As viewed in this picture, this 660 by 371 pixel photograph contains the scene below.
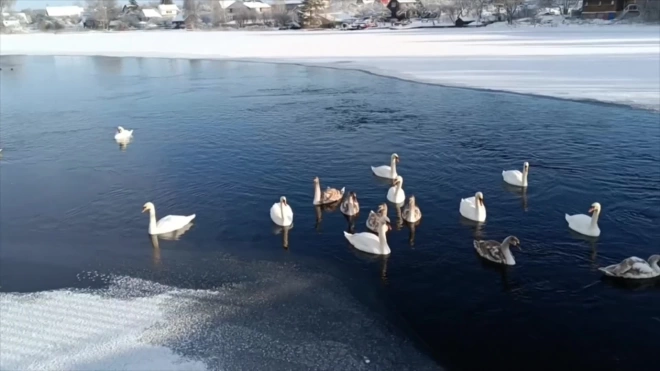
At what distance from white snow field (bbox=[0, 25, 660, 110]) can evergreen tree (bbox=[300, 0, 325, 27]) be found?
2463 cm

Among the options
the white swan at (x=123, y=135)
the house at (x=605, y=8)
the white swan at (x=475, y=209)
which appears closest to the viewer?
the white swan at (x=475, y=209)

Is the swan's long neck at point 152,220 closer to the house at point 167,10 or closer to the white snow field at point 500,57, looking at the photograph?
the white snow field at point 500,57

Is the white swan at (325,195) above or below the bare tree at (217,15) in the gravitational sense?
below

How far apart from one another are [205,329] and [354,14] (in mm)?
105425

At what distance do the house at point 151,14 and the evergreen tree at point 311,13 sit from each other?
50.1 meters

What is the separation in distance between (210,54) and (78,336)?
3780 centimetres

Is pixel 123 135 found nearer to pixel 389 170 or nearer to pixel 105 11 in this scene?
pixel 389 170

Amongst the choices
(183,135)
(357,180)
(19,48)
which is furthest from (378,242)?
(19,48)

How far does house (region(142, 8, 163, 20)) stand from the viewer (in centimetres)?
11431

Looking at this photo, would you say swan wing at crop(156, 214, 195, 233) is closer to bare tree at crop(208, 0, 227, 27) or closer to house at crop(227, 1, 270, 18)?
bare tree at crop(208, 0, 227, 27)

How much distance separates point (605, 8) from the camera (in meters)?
66.1

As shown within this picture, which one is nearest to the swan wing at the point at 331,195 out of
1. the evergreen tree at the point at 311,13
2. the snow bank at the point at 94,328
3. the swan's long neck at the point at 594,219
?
the snow bank at the point at 94,328

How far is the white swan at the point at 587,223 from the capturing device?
952 cm

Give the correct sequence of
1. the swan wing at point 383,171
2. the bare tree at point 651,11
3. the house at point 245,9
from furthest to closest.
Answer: the house at point 245,9 < the bare tree at point 651,11 < the swan wing at point 383,171
